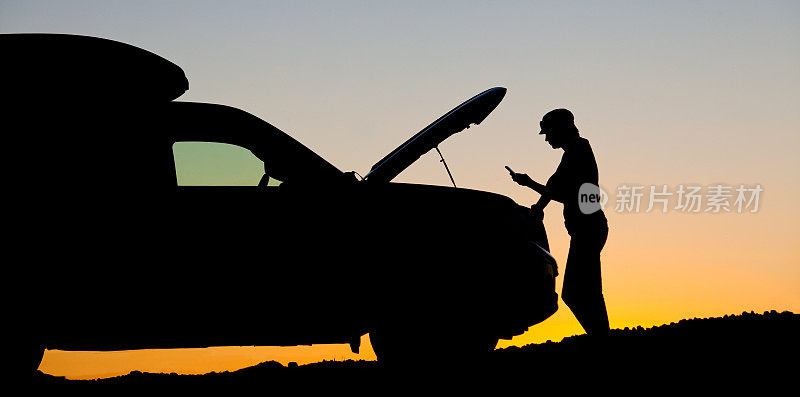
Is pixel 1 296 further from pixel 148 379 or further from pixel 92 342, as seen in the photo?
pixel 148 379

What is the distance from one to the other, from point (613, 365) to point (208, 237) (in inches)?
108

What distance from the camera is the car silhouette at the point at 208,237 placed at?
448 cm

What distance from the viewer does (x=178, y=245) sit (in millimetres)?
4504

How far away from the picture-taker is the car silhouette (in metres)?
4.48

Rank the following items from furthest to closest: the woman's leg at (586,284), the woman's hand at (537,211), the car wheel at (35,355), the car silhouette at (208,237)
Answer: the woman's leg at (586,284)
the woman's hand at (537,211)
the car wheel at (35,355)
the car silhouette at (208,237)

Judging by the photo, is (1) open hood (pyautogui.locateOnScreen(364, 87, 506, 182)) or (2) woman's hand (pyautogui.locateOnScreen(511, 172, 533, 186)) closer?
(1) open hood (pyautogui.locateOnScreen(364, 87, 506, 182))

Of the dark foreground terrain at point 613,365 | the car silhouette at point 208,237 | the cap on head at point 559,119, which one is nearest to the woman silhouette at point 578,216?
the cap on head at point 559,119

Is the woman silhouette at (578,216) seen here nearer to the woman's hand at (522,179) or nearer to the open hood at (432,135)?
the woman's hand at (522,179)

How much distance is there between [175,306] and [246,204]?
673 mm

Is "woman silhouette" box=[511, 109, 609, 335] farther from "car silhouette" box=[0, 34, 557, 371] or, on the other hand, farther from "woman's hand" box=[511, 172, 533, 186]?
"car silhouette" box=[0, 34, 557, 371]

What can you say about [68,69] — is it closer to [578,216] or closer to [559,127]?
[559,127]

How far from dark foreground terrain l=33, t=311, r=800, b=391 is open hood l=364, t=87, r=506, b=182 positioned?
114 centimetres

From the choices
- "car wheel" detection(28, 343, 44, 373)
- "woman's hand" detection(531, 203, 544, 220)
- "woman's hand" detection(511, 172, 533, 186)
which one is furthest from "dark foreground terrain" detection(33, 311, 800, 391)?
"woman's hand" detection(511, 172, 533, 186)

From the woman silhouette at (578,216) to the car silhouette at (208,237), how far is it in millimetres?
1268
